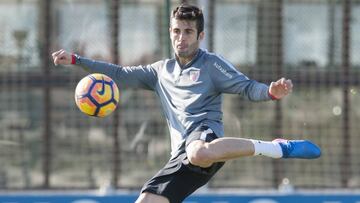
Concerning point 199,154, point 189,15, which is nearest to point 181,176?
point 199,154

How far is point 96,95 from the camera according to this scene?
6.78m

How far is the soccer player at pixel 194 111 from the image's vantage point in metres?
6.66

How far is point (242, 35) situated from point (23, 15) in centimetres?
217

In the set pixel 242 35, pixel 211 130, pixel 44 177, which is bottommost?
pixel 44 177

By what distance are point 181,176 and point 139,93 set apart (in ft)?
9.93

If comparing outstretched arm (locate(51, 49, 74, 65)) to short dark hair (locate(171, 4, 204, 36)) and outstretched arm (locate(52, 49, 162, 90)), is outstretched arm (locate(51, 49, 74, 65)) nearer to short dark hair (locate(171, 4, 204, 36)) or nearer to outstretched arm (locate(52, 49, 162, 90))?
outstretched arm (locate(52, 49, 162, 90))

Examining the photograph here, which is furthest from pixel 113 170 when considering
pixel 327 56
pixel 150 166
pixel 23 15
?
pixel 327 56

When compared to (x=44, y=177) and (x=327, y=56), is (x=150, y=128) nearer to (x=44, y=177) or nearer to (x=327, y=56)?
(x=44, y=177)

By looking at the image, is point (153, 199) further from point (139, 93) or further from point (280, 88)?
point (139, 93)

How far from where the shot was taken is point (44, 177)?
9.58 meters

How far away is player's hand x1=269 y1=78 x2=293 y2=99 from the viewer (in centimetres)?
636

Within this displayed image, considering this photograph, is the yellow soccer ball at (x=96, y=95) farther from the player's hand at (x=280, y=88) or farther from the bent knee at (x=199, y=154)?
the player's hand at (x=280, y=88)

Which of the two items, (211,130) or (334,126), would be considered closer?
(211,130)

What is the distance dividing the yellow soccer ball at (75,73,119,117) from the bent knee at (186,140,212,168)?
700mm
